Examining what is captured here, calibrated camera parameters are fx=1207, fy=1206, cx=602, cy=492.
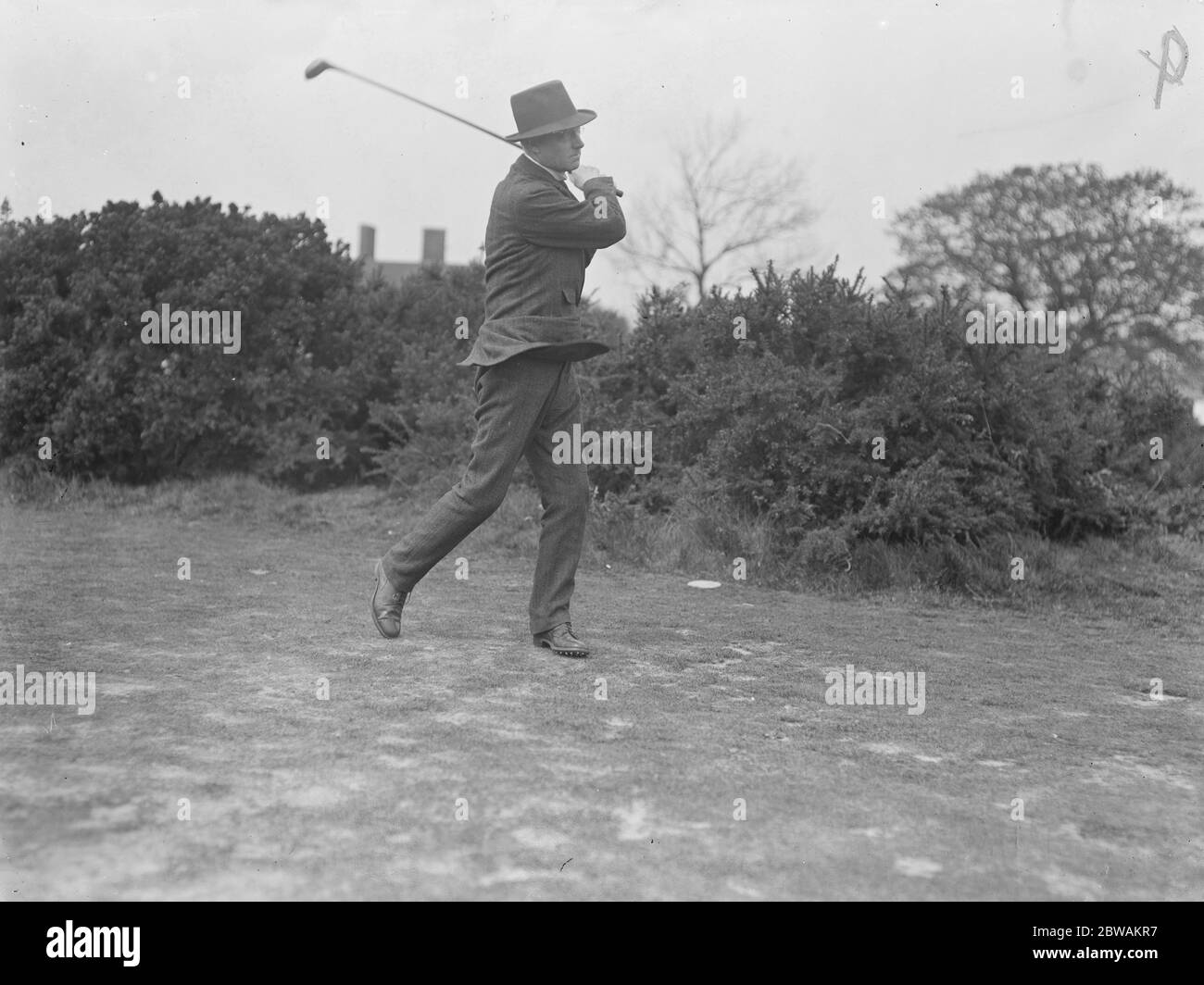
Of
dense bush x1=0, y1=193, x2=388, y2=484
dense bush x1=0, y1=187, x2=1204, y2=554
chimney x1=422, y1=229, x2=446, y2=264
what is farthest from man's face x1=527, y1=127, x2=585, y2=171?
chimney x1=422, y1=229, x2=446, y2=264

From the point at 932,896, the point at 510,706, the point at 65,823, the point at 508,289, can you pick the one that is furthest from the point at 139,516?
the point at 932,896

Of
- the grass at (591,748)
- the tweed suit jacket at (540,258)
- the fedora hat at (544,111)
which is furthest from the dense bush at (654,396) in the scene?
the fedora hat at (544,111)

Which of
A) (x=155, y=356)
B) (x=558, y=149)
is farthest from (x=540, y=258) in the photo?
(x=155, y=356)

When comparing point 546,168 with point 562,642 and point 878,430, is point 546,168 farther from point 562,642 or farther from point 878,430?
point 878,430

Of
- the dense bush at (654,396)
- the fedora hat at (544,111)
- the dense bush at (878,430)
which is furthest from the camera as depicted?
the dense bush at (654,396)

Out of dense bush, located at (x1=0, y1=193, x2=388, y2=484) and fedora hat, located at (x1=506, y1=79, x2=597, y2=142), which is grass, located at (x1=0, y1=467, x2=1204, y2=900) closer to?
fedora hat, located at (x1=506, y1=79, x2=597, y2=142)

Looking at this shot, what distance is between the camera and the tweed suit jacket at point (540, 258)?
521 centimetres

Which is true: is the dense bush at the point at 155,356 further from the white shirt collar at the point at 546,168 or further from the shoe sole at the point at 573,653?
the shoe sole at the point at 573,653

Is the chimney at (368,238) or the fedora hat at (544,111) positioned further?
the chimney at (368,238)

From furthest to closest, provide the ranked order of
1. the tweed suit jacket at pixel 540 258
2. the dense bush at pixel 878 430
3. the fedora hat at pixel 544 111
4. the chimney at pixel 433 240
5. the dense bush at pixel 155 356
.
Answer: the chimney at pixel 433 240, the dense bush at pixel 155 356, the dense bush at pixel 878 430, the fedora hat at pixel 544 111, the tweed suit jacket at pixel 540 258

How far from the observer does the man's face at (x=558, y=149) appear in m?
5.40

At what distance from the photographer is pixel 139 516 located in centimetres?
1123

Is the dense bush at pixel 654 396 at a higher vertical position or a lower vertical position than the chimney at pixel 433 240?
lower

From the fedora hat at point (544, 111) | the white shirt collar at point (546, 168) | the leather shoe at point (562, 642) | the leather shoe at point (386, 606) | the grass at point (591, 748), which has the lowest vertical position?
the grass at point (591, 748)
